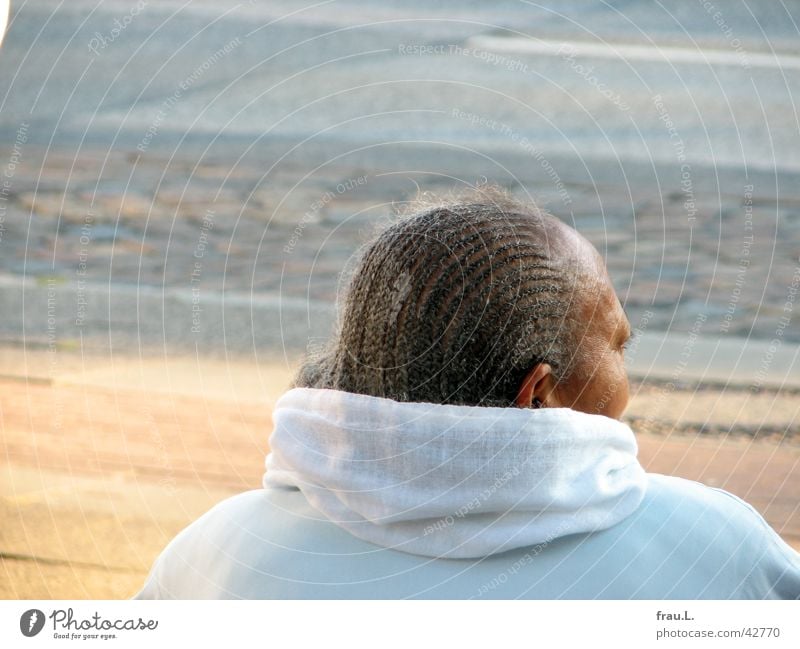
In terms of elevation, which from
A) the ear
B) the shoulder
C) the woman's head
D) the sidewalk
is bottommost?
the sidewalk

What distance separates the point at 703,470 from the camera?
127 cm

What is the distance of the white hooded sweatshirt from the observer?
0.58m

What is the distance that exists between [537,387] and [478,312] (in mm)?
70

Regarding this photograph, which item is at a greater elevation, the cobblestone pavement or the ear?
the ear

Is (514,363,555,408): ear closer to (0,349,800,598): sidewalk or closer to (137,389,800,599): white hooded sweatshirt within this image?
(137,389,800,599): white hooded sweatshirt

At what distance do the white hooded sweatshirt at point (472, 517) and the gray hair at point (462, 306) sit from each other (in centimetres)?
3

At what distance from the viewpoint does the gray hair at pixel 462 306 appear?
604mm

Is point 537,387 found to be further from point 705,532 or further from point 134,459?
point 134,459

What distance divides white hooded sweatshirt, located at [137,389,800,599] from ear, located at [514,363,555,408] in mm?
45
